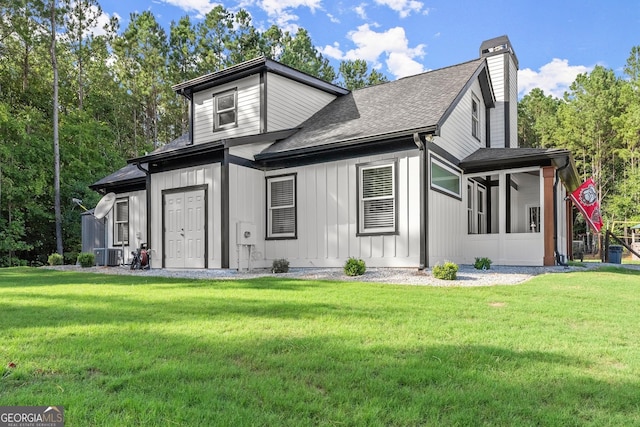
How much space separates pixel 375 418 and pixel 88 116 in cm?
2667

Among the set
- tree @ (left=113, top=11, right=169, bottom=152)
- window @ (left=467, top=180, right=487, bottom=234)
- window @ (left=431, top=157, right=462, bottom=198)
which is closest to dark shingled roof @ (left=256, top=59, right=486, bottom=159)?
window @ (left=431, top=157, right=462, bottom=198)

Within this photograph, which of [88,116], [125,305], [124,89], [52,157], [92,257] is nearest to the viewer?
[125,305]

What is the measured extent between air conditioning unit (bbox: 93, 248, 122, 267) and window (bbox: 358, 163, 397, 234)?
8.14 meters

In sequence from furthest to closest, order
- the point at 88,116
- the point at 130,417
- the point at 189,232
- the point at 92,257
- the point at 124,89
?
the point at 124,89 → the point at 88,116 → the point at 92,257 → the point at 189,232 → the point at 130,417

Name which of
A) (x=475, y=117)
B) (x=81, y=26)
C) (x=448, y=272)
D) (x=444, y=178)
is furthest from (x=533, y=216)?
(x=81, y=26)

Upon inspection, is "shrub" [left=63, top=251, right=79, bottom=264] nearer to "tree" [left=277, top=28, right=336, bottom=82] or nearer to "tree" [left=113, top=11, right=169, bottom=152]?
"tree" [left=113, top=11, right=169, bottom=152]

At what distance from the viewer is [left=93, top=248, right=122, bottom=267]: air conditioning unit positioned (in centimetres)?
1427

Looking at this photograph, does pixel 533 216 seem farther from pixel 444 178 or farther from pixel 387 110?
pixel 387 110

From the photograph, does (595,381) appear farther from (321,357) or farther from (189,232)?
(189,232)

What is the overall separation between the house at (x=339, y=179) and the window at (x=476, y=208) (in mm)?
49

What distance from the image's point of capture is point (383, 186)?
34.6 ft

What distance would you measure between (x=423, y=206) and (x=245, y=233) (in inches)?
169

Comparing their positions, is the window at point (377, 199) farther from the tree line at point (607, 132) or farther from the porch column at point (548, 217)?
the tree line at point (607, 132)

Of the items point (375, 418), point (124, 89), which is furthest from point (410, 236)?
point (124, 89)
